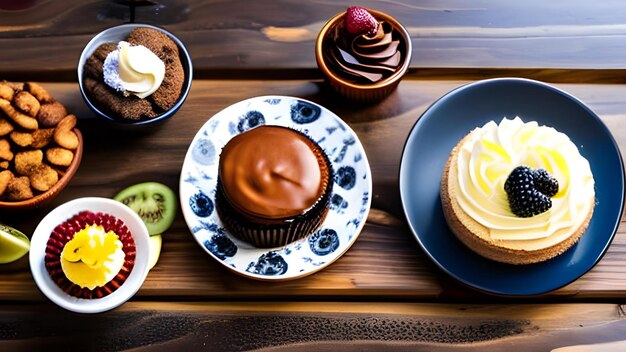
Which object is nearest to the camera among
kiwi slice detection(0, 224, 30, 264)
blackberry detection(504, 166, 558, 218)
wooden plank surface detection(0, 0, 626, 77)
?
blackberry detection(504, 166, 558, 218)

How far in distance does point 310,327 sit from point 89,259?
0.53 m

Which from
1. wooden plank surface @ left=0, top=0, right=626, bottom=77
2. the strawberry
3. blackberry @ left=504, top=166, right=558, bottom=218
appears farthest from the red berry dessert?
blackberry @ left=504, top=166, right=558, bottom=218

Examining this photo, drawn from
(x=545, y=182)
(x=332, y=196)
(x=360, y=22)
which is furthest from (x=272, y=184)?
(x=545, y=182)

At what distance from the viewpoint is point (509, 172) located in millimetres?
1616

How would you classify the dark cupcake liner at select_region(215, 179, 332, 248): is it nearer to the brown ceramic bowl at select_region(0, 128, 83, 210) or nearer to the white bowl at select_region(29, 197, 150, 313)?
the white bowl at select_region(29, 197, 150, 313)

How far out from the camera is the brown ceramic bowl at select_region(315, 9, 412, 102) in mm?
1771

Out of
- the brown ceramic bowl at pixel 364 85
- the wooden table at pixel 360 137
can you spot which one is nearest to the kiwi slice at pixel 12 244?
the wooden table at pixel 360 137

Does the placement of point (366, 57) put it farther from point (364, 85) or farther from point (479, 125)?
point (479, 125)

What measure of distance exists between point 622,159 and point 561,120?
0.17 metres

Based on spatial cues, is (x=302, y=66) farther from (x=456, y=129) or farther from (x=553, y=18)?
(x=553, y=18)

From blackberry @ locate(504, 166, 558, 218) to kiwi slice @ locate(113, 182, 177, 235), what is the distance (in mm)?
809

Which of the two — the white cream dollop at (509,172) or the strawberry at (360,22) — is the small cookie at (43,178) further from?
the white cream dollop at (509,172)

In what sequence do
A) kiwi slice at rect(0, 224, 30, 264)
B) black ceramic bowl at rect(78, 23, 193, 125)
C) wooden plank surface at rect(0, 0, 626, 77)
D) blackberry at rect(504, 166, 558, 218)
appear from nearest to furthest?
blackberry at rect(504, 166, 558, 218) → kiwi slice at rect(0, 224, 30, 264) → black ceramic bowl at rect(78, 23, 193, 125) → wooden plank surface at rect(0, 0, 626, 77)

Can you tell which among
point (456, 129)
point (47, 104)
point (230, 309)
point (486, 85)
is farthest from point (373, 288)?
point (47, 104)
